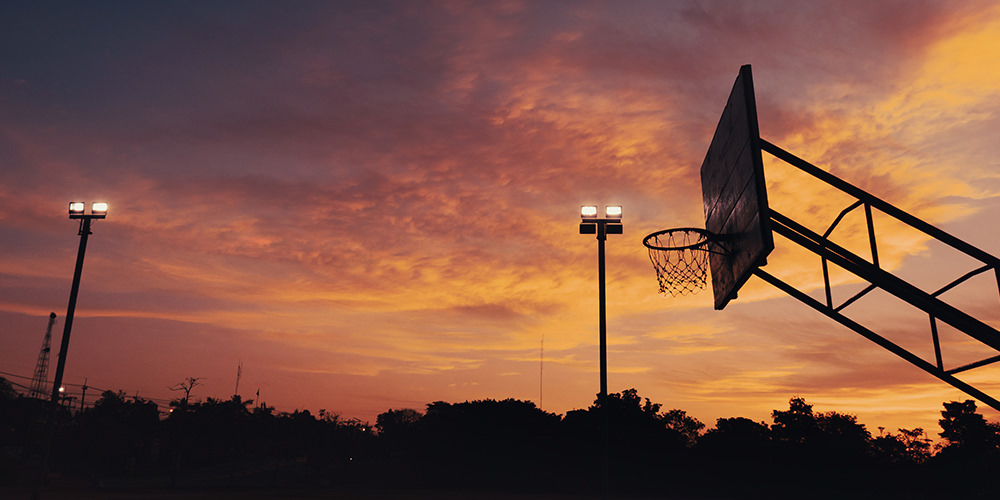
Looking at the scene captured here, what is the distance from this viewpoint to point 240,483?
271 ft

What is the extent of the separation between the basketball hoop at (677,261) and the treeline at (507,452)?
5349 cm

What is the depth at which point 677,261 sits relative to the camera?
14.3 m

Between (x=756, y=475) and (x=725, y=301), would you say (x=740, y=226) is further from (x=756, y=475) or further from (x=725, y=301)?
(x=756, y=475)

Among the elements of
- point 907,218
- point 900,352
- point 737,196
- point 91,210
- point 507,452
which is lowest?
point 507,452

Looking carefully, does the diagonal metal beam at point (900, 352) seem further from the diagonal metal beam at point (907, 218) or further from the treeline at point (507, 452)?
the treeline at point (507, 452)

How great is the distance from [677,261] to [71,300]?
21.4m

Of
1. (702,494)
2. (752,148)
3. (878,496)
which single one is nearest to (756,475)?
(702,494)

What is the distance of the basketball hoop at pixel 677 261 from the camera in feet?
45.2

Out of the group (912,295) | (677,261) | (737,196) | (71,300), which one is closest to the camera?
(912,295)

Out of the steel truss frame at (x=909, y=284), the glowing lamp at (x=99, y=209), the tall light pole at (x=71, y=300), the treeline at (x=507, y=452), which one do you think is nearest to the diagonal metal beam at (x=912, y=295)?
the steel truss frame at (x=909, y=284)

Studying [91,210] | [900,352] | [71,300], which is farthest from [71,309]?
[900,352]

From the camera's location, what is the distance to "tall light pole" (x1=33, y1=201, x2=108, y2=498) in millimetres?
21283

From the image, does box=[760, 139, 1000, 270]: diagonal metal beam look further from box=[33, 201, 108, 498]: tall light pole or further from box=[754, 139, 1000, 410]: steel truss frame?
box=[33, 201, 108, 498]: tall light pole

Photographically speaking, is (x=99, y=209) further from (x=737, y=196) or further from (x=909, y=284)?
(x=909, y=284)
